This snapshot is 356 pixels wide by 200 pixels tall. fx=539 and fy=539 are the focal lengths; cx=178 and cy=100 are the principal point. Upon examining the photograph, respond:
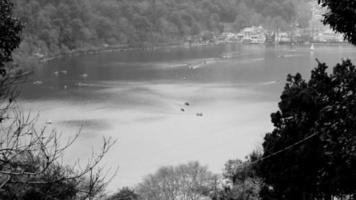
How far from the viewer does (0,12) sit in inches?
56.1

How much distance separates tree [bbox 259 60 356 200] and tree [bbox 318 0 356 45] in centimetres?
54

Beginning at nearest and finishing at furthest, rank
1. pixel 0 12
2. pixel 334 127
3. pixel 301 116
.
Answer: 1. pixel 0 12
2. pixel 334 127
3. pixel 301 116

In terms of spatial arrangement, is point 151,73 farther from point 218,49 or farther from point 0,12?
point 0,12

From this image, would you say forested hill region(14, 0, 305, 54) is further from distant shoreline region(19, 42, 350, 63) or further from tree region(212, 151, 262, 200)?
tree region(212, 151, 262, 200)

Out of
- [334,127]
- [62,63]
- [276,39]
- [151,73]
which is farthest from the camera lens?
[276,39]

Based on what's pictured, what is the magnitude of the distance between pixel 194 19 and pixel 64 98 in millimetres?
13280

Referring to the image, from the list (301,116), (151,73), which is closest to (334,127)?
(301,116)

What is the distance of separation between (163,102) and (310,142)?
27.5 feet

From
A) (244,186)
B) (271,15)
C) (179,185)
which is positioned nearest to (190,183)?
(179,185)

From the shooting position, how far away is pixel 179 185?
4.65m

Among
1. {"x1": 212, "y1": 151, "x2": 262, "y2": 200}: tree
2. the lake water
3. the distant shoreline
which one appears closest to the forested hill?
the distant shoreline

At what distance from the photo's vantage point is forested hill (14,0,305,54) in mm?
17781

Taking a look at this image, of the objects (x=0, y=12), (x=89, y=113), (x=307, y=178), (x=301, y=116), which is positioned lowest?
(x=89, y=113)

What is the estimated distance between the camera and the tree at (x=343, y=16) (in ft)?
4.45
